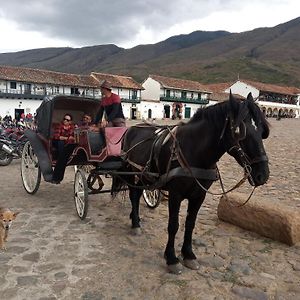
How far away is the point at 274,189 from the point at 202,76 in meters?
141

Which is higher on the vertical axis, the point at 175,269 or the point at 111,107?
the point at 111,107

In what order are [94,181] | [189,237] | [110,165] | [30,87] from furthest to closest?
[30,87] < [94,181] < [110,165] < [189,237]

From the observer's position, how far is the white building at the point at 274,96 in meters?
77.2

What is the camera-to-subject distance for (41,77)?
5125 centimetres

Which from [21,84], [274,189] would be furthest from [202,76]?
[274,189]

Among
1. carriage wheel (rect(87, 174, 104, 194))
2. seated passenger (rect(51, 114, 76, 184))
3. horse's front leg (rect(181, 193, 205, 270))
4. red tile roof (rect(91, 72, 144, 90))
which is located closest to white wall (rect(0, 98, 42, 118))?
red tile roof (rect(91, 72, 144, 90))

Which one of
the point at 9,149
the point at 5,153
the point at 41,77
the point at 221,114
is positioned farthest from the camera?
the point at 41,77

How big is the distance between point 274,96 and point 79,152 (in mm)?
82520

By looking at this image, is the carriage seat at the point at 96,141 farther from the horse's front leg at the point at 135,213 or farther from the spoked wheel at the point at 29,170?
the spoked wheel at the point at 29,170

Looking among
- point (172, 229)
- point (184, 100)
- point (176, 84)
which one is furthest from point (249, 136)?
point (176, 84)

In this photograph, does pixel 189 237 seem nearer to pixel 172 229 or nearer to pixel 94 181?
pixel 172 229

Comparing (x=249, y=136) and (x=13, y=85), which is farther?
(x=13, y=85)

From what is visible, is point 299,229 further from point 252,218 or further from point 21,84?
point 21,84

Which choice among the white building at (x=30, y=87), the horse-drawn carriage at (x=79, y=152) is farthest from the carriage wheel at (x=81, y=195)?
the white building at (x=30, y=87)
